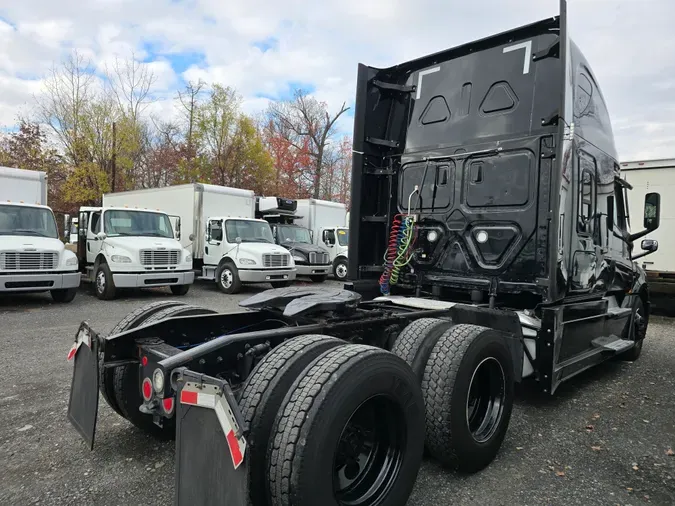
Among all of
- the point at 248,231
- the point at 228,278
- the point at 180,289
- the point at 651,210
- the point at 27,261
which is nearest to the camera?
the point at 651,210

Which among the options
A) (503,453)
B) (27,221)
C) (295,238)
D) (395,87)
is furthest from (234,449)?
(295,238)

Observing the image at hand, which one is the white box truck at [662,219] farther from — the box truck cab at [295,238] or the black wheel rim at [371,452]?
the box truck cab at [295,238]

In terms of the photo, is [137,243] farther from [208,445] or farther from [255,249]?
[208,445]

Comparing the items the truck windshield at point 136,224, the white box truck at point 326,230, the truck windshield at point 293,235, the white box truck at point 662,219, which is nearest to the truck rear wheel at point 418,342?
the white box truck at point 662,219

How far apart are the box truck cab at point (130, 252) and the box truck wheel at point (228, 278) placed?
4.20 feet

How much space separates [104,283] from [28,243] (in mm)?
1878

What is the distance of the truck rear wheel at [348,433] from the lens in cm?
194

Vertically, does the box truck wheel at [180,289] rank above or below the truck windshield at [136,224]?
below

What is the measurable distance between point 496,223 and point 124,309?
8186 millimetres

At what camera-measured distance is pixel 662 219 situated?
9945mm

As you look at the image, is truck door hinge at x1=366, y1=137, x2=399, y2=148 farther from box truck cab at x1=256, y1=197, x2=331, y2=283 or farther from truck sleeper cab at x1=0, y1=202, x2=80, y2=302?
box truck cab at x1=256, y1=197, x2=331, y2=283

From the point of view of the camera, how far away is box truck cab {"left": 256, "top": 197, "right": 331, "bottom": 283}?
52.8 ft

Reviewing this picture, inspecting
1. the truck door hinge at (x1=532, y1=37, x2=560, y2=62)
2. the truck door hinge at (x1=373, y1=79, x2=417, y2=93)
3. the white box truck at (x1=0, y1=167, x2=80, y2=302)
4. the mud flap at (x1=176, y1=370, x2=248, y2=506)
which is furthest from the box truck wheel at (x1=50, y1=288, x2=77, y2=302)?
the truck door hinge at (x1=532, y1=37, x2=560, y2=62)

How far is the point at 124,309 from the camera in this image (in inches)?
386
